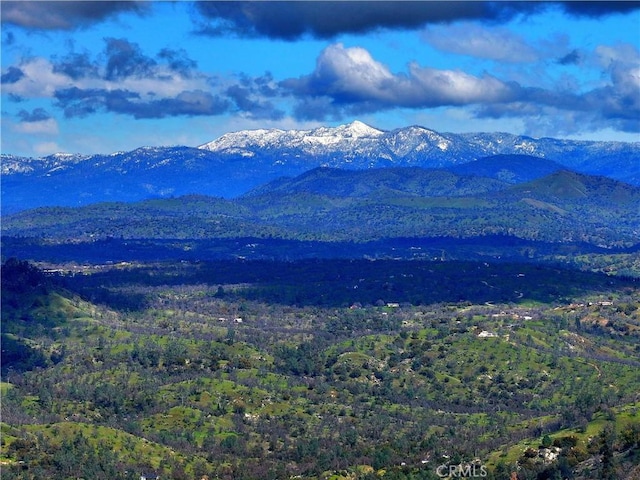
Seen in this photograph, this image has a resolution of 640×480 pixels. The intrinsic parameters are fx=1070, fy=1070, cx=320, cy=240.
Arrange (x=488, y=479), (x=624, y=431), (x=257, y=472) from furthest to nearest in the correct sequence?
(x=257, y=472) → (x=624, y=431) → (x=488, y=479)

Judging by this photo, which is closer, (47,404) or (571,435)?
(571,435)

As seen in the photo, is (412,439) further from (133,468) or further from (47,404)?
(47,404)

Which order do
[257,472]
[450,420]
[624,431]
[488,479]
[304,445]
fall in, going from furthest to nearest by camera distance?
[450,420]
[304,445]
[257,472]
[624,431]
[488,479]

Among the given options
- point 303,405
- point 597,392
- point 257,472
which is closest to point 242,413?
point 303,405

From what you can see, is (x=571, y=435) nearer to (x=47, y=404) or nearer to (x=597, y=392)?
(x=597, y=392)

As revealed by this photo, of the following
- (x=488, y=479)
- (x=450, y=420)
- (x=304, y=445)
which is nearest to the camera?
(x=488, y=479)

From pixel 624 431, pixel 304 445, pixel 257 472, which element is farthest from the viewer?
pixel 304 445

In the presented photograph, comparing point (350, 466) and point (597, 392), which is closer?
point (350, 466)

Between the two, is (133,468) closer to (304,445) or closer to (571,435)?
(304,445)

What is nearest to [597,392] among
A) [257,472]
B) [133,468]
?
[257,472]

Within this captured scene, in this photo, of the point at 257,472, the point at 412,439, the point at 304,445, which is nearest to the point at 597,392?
the point at 412,439
